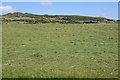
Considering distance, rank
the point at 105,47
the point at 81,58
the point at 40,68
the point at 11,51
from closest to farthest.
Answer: the point at 40,68, the point at 81,58, the point at 11,51, the point at 105,47

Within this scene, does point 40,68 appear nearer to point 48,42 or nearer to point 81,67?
point 81,67

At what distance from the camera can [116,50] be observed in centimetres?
2197

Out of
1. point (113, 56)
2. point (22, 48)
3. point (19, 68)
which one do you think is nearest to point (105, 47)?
point (113, 56)

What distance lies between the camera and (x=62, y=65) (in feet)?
55.0

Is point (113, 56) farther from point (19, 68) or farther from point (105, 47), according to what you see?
point (19, 68)

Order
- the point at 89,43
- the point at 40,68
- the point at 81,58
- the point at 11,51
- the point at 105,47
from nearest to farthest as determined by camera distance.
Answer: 1. the point at 40,68
2. the point at 81,58
3. the point at 11,51
4. the point at 105,47
5. the point at 89,43

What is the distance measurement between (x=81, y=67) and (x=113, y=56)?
12.8ft

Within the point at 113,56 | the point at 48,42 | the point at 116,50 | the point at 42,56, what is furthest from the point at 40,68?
the point at 48,42

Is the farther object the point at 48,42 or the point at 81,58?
the point at 48,42

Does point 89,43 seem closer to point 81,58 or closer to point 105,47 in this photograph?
point 105,47

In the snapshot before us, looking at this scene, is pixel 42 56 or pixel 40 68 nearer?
pixel 40 68

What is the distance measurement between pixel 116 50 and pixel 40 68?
7727 mm

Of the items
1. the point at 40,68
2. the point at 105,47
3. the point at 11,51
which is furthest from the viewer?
the point at 105,47

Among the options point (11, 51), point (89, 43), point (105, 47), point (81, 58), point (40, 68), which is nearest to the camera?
point (40, 68)
